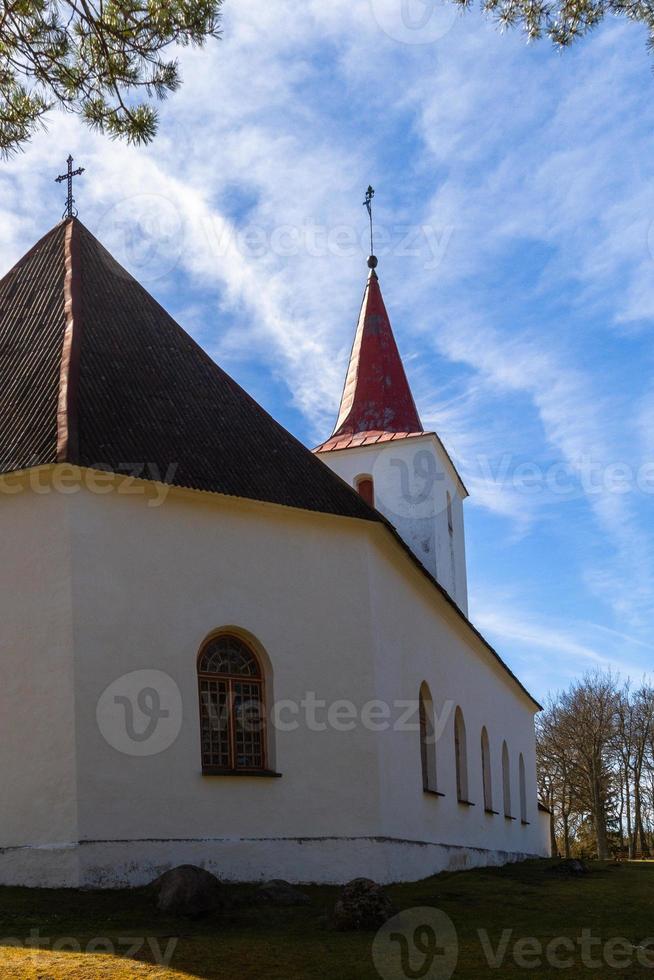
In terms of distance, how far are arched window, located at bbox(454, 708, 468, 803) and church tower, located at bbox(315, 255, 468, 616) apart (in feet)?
14.2

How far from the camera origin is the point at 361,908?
37.2ft

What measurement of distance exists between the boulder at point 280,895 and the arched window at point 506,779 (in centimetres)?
1855

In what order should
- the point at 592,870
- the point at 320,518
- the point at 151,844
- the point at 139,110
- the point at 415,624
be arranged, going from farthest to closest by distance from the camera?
the point at 592,870
the point at 415,624
the point at 320,518
the point at 151,844
the point at 139,110

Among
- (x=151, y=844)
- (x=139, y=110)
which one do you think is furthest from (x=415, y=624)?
(x=139, y=110)

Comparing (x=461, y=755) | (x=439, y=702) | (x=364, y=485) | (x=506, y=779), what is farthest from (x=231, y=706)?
(x=506, y=779)

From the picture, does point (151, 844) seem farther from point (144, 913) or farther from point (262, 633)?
point (262, 633)

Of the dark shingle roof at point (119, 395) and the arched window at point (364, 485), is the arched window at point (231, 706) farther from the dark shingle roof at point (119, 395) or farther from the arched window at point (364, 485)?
the arched window at point (364, 485)

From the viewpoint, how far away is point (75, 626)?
14.0 meters

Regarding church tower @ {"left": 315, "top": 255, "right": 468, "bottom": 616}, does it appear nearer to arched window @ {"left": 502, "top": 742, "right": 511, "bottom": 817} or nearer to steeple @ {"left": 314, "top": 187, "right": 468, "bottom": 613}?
steeple @ {"left": 314, "top": 187, "right": 468, "bottom": 613}

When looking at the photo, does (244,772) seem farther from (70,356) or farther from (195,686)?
(70,356)

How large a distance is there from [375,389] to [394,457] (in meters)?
2.80

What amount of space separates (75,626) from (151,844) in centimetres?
292

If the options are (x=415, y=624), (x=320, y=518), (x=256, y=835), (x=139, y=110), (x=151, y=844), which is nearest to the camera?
(x=139, y=110)

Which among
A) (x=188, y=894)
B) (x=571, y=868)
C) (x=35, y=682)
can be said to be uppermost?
(x=35, y=682)
